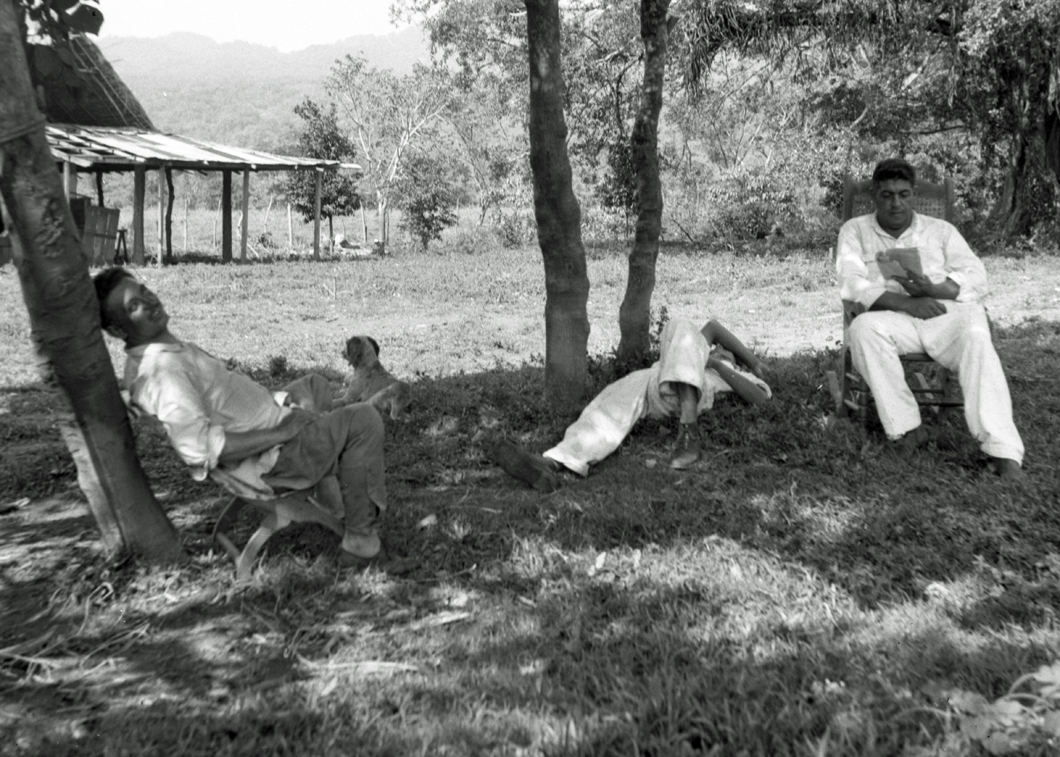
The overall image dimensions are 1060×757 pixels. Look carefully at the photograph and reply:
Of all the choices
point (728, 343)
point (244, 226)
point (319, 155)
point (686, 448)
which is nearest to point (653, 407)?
point (686, 448)

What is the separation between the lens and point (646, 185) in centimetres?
619

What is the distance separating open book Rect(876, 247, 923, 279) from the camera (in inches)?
208

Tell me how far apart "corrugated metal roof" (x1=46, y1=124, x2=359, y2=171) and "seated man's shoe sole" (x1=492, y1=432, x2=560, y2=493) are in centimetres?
1557

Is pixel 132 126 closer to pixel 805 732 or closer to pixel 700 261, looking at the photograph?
pixel 700 261

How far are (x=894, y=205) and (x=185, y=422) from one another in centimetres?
391

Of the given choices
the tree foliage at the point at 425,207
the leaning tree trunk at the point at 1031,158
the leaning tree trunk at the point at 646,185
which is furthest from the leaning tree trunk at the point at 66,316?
the tree foliage at the point at 425,207

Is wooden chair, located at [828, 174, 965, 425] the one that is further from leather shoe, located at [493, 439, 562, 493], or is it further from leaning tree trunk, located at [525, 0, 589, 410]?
leather shoe, located at [493, 439, 562, 493]

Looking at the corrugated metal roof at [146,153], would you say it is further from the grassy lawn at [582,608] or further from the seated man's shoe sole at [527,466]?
the seated man's shoe sole at [527,466]

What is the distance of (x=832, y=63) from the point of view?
56.2 feet

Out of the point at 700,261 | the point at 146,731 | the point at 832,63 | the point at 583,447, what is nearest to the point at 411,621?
the point at 146,731

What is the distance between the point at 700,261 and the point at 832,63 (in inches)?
171

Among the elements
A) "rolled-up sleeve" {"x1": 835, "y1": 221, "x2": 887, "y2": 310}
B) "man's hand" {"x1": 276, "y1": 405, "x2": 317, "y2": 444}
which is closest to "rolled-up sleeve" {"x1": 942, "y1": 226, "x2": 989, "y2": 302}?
"rolled-up sleeve" {"x1": 835, "y1": 221, "x2": 887, "y2": 310}

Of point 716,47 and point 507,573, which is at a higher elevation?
point 716,47

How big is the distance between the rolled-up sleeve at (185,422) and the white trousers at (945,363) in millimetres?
3238
